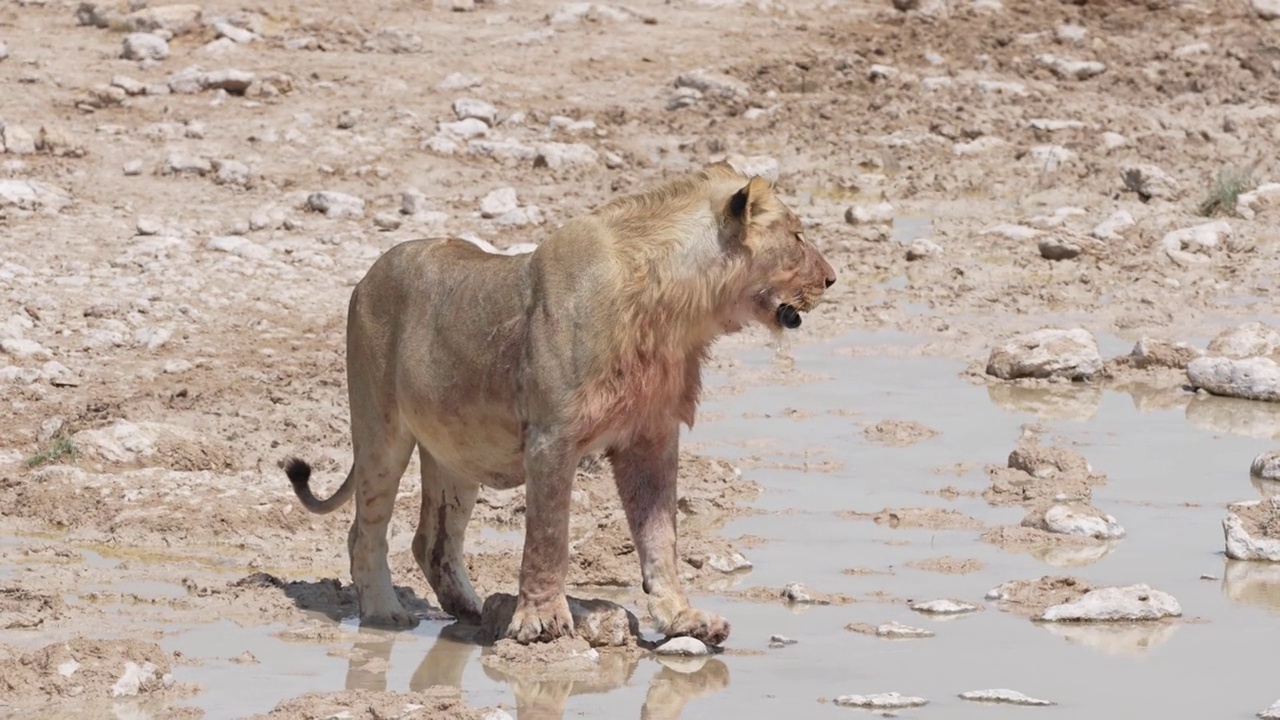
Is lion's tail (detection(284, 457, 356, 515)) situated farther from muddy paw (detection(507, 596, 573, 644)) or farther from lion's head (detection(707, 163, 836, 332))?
lion's head (detection(707, 163, 836, 332))

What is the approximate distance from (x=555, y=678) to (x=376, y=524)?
140 centimetres

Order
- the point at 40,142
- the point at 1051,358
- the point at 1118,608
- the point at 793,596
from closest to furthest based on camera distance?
the point at 1118,608
the point at 793,596
the point at 1051,358
the point at 40,142

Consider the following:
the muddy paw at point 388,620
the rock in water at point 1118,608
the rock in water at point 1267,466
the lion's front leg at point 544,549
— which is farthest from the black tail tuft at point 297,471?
the rock in water at point 1267,466

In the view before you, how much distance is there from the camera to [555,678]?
7320mm

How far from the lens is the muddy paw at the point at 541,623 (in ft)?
24.9

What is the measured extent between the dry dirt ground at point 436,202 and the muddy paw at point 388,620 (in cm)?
21

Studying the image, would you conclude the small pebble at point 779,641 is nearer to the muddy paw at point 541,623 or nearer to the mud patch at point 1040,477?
the muddy paw at point 541,623

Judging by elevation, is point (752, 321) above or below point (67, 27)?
above

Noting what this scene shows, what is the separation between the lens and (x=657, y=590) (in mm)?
7863

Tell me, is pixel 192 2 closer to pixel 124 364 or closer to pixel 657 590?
pixel 124 364

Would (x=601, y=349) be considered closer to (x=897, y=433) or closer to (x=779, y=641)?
(x=779, y=641)

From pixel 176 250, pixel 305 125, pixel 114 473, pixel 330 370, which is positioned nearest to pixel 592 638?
pixel 114 473

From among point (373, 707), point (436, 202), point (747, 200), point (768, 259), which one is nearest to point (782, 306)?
point (768, 259)

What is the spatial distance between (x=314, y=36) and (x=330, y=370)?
9246 millimetres
